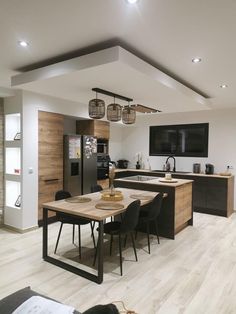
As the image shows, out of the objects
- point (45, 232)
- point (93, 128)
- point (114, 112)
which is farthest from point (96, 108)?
point (93, 128)

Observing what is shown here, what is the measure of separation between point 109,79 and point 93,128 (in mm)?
2657

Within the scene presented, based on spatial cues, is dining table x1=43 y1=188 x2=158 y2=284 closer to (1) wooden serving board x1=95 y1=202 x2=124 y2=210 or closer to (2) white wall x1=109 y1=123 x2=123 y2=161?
(1) wooden serving board x1=95 y1=202 x2=124 y2=210

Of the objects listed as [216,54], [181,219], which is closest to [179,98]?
[216,54]

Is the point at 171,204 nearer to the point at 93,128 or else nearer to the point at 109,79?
the point at 109,79

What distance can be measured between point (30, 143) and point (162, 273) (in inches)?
121

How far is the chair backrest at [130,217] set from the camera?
2.94 m

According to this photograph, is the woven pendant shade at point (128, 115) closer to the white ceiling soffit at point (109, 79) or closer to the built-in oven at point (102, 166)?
the white ceiling soffit at point (109, 79)

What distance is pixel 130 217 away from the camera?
2.97m

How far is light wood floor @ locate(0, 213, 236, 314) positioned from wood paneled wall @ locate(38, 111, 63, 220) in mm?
895

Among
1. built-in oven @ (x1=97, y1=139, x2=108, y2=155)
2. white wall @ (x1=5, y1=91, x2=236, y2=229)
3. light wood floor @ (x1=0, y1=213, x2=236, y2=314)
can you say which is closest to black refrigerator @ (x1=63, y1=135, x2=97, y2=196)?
built-in oven @ (x1=97, y1=139, x2=108, y2=155)

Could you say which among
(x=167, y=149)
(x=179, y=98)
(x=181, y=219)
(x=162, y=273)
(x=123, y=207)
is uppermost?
(x=179, y=98)

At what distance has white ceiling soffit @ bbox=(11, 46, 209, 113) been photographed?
2.63m

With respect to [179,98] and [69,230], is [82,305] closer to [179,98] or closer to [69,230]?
[69,230]

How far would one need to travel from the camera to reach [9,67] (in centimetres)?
328
